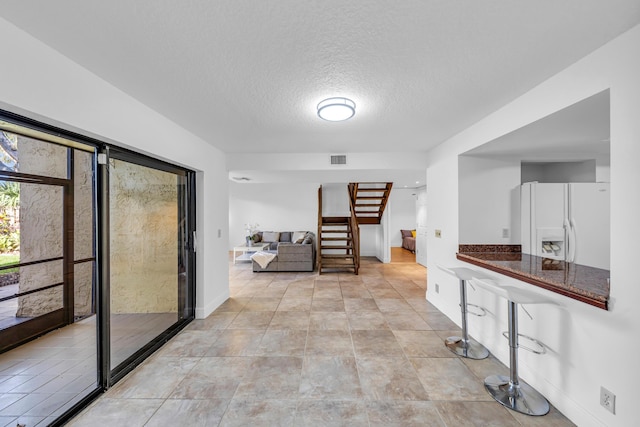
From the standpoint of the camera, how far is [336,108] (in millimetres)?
2166

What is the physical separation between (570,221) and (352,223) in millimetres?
4194

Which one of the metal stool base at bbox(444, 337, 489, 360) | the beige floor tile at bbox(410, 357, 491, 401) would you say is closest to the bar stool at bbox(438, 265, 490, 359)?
the metal stool base at bbox(444, 337, 489, 360)

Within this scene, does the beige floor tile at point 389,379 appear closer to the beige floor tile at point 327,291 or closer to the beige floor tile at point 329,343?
the beige floor tile at point 329,343

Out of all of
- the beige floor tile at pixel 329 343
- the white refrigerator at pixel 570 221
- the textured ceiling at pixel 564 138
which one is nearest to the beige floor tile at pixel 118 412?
the beige floor tile at pixel 329 343

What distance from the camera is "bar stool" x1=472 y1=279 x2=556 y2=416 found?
1.76 m

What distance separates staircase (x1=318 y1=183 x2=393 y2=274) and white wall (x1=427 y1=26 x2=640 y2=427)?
3976 mm

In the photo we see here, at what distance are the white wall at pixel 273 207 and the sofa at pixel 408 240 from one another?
11.4 feet

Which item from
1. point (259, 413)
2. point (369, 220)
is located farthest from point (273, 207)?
point (259, 413)

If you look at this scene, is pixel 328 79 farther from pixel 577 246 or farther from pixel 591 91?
pixel 577 246

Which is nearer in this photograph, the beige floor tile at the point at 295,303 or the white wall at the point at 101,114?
the white wall at the point at 101,114

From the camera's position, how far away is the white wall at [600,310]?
1.36 metres

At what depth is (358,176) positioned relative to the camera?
4.59 meters

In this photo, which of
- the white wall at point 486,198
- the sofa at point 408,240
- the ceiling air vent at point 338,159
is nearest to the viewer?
the white wall at point 486,198

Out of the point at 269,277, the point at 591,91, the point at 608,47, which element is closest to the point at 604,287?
the point at 591,91
